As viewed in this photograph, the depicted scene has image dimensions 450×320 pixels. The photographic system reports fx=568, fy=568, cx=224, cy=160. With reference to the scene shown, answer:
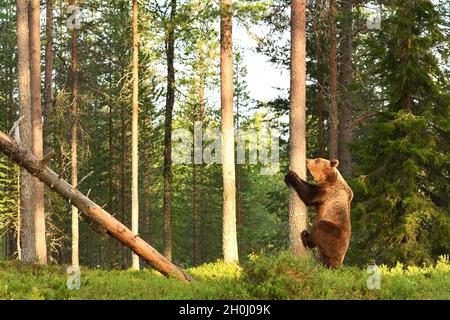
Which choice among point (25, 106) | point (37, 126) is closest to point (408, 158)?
point (25, 106)

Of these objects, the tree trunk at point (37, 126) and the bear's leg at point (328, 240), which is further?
the tree trunk at point (37, 126)

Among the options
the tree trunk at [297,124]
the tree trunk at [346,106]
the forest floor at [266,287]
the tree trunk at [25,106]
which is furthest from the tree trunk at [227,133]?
the tree trunk at [346,106]

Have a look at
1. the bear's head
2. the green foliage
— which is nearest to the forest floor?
the bear's head

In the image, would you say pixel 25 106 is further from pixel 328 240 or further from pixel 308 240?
pixel 328 240

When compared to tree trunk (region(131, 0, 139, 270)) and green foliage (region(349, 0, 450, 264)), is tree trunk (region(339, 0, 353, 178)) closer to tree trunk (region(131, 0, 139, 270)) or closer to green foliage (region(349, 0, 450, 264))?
green foliage (region(349, 0, 450, 264))

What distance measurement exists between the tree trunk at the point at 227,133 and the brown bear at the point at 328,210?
412cm

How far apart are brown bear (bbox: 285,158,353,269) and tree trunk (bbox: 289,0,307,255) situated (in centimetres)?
164

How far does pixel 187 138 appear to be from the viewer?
45.2 m

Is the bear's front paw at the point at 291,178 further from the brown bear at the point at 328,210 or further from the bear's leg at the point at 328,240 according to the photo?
the bear's leg at the point at 328,240

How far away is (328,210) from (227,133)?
561 centimetres

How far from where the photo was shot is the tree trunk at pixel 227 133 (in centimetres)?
1756

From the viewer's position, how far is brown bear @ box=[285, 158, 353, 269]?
41.1 feet
